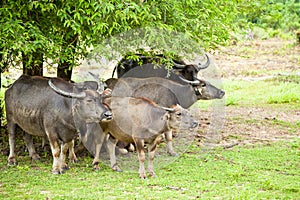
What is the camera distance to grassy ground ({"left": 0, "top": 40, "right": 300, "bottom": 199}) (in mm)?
7668

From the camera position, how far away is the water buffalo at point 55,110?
28.5 feet

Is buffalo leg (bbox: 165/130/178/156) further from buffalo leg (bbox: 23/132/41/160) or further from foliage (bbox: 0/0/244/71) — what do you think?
buffalo leg (bbox: 23/132/41/160)

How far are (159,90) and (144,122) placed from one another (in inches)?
73.5

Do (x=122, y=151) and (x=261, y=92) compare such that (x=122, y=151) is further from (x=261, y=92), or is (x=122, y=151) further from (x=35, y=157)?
(x=261, y=92)

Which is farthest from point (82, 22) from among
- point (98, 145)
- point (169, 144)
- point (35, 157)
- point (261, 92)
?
point (261, 92)

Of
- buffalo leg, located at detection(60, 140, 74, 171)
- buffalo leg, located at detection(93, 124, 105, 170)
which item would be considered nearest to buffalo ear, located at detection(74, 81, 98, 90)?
buffalo leg, located at detection(93, 124, 105, 170)

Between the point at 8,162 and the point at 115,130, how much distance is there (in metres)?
2.04

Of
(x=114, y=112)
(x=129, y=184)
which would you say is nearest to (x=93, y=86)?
(x=114, y=112)

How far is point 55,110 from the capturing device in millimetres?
8938

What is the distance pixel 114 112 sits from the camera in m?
8.93

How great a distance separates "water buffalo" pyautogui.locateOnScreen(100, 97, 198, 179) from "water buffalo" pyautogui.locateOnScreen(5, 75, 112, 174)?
36 cm

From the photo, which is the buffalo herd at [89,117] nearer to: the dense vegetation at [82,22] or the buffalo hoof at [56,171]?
the buffalo hoof at [56,171]

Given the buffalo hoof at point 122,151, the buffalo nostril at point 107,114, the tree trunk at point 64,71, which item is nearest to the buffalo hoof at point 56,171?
the buffalo nostril at point 107,114

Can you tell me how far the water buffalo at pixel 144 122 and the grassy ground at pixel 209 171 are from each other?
1.67 ft
